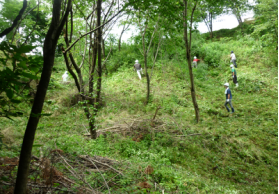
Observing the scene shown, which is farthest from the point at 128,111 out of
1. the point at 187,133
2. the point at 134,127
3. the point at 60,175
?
the point at 60,175

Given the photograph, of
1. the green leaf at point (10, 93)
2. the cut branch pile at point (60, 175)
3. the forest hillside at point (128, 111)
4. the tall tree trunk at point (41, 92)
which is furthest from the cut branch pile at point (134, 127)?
the green leaf at point (10, 93)

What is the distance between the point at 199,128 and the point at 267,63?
1070cm

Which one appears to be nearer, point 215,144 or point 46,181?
point 46,181

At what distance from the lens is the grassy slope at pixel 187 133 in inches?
192

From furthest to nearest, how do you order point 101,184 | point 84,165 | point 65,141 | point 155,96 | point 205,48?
point 205,48, point 155,96, point 65,141, point 84,165, point 101,184

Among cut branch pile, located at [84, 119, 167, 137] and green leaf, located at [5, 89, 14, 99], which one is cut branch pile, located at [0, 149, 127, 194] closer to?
green leaf, located at [5, 89, 14, 99]

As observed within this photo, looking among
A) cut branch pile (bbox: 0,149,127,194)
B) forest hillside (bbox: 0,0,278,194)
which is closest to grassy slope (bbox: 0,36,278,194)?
forest hillside (bbox: 0,0,278,194)

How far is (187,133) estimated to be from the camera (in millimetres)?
7934

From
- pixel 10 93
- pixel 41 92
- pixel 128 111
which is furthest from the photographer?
pixel 128 111

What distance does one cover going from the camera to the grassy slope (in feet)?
16.0

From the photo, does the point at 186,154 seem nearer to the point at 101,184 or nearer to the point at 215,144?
the point at 215,144

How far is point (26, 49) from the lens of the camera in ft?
4.01

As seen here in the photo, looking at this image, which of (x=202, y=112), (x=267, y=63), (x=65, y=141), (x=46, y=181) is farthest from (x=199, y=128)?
(x=267, y=63)

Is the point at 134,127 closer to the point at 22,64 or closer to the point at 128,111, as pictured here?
the point at 128,111
